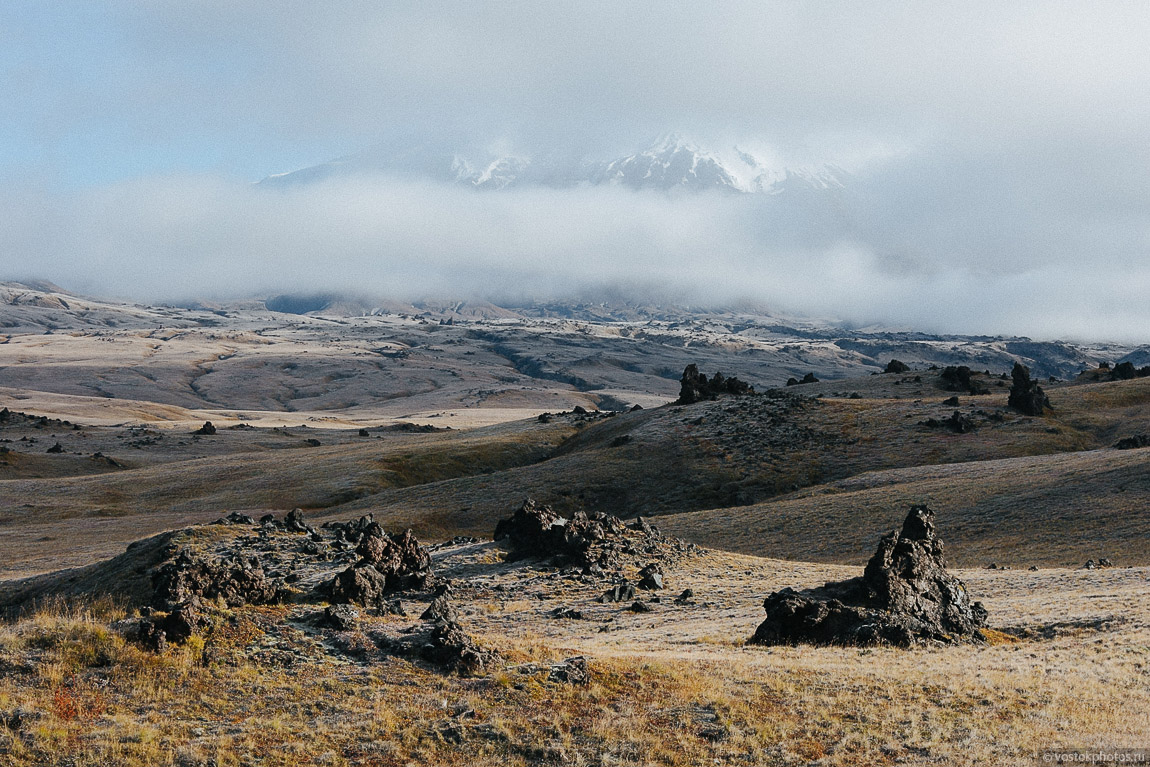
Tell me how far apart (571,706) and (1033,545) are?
38.0 metres

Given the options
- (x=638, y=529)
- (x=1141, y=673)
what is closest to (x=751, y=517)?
(x=638, y=529)

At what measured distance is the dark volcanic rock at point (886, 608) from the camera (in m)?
26.1

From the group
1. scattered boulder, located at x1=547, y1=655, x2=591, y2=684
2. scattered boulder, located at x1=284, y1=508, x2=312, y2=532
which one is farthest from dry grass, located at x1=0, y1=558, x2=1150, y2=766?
scattered boulder, located at x1=284, y1=508, x2=312, y2=532

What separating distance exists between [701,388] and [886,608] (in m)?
78.7

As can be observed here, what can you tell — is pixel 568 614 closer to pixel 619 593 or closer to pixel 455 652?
pixel 619 593

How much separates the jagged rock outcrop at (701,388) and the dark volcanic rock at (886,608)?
70798mm

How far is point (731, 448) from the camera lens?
8056 cm

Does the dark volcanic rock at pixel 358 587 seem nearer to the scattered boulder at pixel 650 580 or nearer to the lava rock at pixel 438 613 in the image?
the lava rock at pixel 438 613

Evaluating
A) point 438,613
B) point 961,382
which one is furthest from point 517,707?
point 961,382

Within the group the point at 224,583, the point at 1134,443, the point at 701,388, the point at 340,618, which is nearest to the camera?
the point at 340,618

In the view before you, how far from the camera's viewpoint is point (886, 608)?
2744 cm

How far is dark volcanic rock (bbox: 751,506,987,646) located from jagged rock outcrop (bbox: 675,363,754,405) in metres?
70.8

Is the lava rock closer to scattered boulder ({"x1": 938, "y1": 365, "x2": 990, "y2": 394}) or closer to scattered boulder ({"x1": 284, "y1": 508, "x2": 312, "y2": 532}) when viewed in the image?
scattered boulder ({"x1": 284, "y1": 508, "x2": 312, "y2": 532})

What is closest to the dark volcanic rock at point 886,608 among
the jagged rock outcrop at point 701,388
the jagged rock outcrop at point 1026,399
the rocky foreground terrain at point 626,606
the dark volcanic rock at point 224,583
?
the rocky foreground terrain at point 626,606
